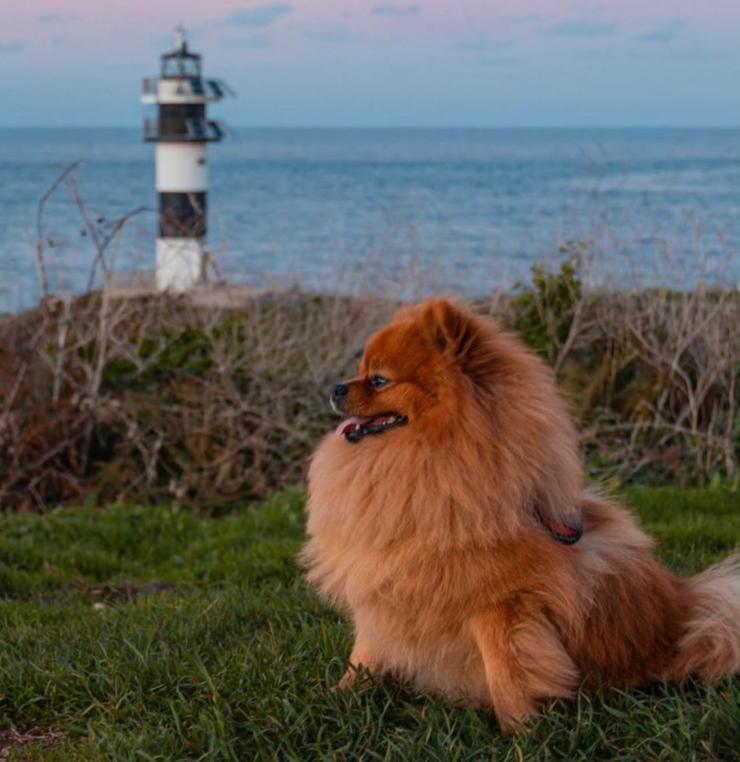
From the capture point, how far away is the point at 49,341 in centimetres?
868

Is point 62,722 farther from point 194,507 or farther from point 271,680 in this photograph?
point 194,507

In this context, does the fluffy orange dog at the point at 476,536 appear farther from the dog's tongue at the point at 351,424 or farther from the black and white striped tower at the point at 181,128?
the black and white striped tower at the point at 181,128

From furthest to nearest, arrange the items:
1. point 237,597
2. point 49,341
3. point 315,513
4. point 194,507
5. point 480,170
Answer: point 480,170 → point 49,341 → point 194,507 → point 237,597 → point 315,513

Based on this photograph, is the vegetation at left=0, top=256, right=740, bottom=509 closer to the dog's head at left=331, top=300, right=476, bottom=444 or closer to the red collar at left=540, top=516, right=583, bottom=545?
the red collar at left=540, top=516, right=583, bottom=545

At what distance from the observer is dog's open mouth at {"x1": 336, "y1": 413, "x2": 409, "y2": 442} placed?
3.40 m

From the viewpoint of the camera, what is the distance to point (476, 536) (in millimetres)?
3273

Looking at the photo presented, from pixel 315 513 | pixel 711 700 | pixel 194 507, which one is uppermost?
pixel 315 513

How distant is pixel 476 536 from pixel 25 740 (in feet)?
Result: 5.21

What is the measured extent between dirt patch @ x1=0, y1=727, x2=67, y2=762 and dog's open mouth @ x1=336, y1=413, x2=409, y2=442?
132cm

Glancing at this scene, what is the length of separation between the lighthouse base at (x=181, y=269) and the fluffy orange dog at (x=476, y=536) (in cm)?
637

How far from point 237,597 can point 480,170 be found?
63922 mm

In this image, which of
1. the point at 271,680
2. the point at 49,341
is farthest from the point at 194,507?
the point at 271,680

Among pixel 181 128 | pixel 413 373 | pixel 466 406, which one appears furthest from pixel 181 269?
pixel 181 128

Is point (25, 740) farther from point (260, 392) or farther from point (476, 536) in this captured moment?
point (260, 392)
